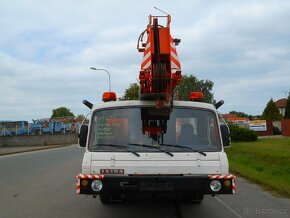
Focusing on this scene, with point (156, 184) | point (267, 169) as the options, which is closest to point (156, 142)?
point (156, 184)

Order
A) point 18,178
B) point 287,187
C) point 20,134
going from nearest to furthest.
Answer: point 287,187 < point 18,178 < point 20,134

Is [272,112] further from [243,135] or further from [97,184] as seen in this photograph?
[97,184]

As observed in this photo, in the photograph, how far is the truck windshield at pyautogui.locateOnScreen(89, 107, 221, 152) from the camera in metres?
7.27

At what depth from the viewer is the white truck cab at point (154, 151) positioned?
679 cm

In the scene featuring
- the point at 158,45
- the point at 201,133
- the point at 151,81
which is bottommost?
the point at 201,133

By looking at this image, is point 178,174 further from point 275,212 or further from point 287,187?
point 287,187

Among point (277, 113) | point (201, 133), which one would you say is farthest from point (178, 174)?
point (277, 113)

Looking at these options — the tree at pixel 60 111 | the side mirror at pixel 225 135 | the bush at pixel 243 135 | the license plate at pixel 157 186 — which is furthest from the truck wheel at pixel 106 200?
the tree at pixel 60 111

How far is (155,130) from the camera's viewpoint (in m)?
7.40

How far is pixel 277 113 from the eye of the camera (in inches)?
3334

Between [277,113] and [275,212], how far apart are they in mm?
79516

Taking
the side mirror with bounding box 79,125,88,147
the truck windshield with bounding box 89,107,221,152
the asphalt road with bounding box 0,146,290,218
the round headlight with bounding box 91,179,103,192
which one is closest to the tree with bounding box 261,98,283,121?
the asphalt road with bounding box 0,146,290,218

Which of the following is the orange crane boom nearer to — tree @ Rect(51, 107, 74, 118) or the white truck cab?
the white truck cab

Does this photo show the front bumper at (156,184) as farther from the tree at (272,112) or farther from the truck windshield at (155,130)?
the tree at (272,112)
